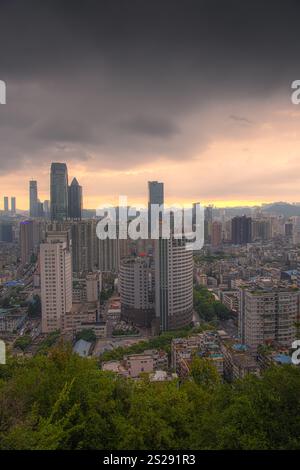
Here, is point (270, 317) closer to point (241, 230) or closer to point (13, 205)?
point (241, 230)

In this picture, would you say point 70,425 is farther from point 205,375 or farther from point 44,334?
point 44,334

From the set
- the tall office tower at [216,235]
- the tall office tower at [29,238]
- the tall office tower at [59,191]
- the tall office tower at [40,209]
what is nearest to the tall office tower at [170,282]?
the tall office tower at [29,238]

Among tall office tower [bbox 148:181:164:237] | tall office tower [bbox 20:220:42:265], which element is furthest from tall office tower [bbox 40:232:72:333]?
tall office tower [bbox 148:181:164:237]

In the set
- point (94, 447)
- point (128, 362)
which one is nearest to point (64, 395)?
point (94, 447)

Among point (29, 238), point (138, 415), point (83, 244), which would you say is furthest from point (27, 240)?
point (138, 415)

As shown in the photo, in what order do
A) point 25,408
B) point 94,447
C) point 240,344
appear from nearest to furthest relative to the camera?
1. point 94,447
2. point 25,408
3. point 240,344

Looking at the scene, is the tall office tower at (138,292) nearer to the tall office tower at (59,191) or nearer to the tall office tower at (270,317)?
the tall office tower at (270,317)

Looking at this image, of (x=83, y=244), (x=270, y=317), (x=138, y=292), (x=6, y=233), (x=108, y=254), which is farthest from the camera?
(x=6, y=233)
